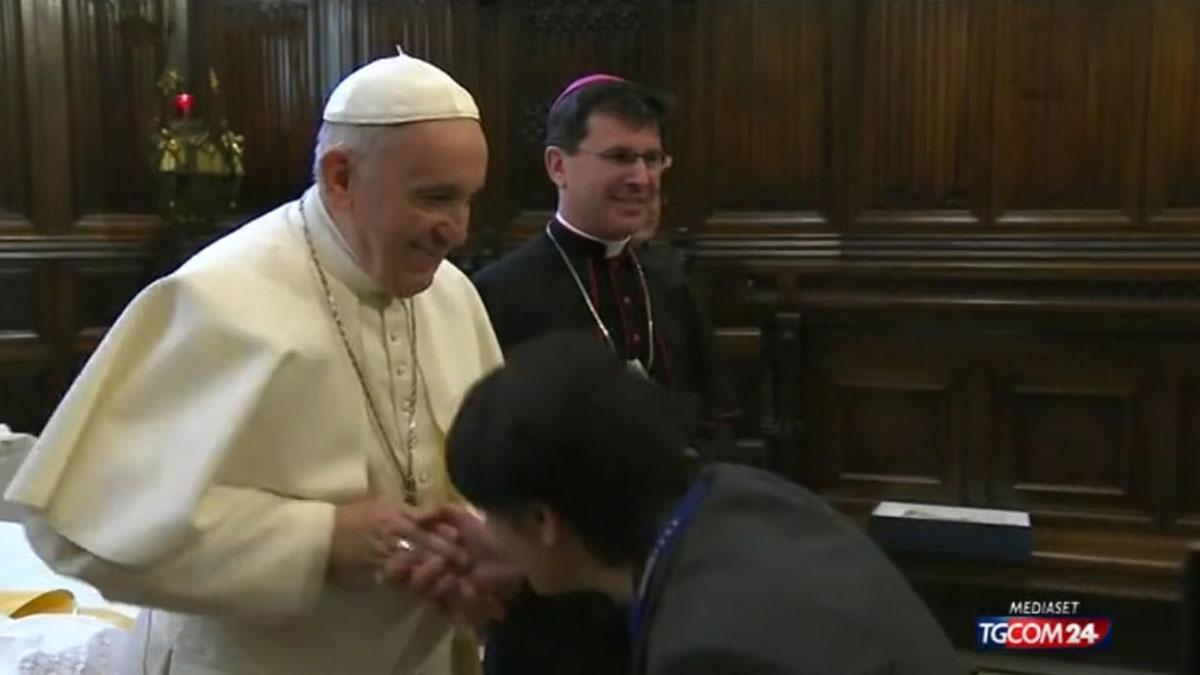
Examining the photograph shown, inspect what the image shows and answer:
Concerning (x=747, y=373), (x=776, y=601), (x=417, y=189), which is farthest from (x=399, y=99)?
(x=747, y=373)

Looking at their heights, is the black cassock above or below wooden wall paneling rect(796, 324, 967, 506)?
above

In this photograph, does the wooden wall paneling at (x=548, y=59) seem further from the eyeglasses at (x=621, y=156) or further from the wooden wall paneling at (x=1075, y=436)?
the eyeglasses at (x=621, y=156)

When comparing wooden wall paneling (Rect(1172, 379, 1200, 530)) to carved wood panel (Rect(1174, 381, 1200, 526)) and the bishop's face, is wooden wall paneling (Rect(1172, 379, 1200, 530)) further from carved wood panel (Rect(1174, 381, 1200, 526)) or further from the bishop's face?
the bishop's face

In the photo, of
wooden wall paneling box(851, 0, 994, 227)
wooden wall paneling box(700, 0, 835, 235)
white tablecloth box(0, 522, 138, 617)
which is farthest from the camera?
wooden wall paneling box(700, 0, 835, 235)

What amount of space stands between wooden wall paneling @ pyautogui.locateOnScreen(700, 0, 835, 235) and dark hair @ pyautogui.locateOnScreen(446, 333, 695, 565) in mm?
4414

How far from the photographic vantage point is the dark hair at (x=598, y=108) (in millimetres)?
2852

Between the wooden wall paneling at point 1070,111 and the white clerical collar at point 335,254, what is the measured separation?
160 inches

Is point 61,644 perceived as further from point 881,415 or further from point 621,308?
point 881,415

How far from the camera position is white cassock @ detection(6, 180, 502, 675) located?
1.69 m

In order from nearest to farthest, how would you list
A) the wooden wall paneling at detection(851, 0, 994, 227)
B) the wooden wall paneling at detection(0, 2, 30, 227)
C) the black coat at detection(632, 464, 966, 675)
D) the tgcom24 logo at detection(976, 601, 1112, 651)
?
the black coat at detection(632, 464, 966, 675) → the tgcom24 logo at detection(976, 601, 1112, 651) → the wooden wall paneling at detection(851, 0, 994, 227) → the wooden wall paneling at detection(0, 2, 30, 227)

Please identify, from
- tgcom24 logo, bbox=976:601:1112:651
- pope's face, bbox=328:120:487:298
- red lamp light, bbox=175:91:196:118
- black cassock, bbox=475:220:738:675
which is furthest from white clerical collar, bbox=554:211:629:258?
red lamp light, bbox=175:91:196:118

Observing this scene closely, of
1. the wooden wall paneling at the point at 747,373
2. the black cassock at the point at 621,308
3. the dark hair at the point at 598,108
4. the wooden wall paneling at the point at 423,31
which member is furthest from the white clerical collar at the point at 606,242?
the wooden wall paneling at the point at 423,31

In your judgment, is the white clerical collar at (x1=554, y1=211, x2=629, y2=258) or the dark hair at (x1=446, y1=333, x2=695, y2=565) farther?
the white clerical collar at (x1=554, y1=211, x2=629, y2=258)

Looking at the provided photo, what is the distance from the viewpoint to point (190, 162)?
599 centimetres
